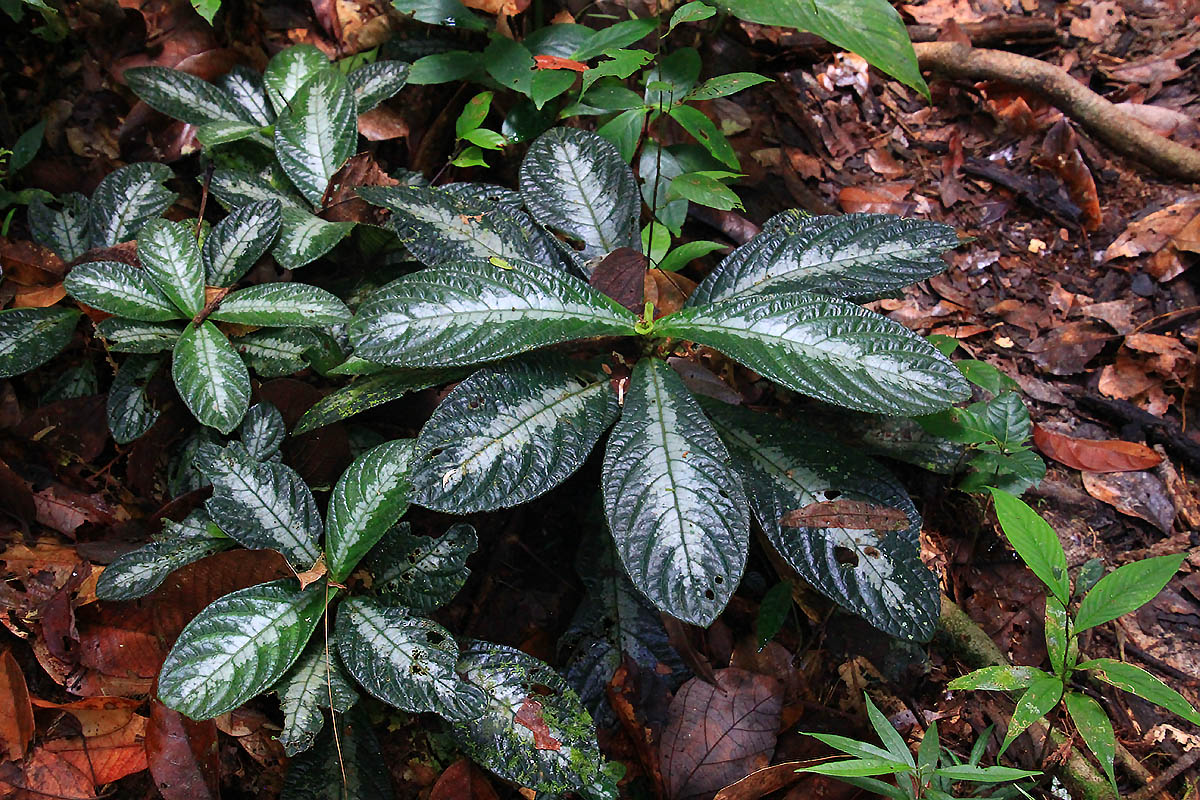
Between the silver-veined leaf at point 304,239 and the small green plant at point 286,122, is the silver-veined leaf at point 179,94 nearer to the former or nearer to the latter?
the small green plant at point 286,122

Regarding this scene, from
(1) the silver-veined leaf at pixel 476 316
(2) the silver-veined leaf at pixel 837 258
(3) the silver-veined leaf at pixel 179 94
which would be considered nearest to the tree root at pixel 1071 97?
(2) the silver-veined leaf at pixel 837 258

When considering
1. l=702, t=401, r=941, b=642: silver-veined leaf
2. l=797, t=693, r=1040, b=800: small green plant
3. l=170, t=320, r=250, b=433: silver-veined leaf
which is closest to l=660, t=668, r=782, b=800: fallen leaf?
l=797, t=693, r=1040, b=800: small green plant

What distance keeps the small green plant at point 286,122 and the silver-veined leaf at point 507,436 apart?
649 mm

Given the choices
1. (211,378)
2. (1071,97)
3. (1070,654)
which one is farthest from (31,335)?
(1071,97)

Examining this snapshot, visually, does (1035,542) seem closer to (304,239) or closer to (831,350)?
(831,350)

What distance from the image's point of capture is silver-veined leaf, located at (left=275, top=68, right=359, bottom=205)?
1.96 m

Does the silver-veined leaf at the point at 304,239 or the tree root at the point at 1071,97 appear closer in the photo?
the silver-veined leaf at the point at 304,239

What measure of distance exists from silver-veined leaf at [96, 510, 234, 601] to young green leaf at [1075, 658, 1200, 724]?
1.81 meters

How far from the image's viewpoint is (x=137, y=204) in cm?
195

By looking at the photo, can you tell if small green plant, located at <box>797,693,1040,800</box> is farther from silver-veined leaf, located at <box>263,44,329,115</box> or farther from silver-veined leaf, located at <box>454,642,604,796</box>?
silver-veined leaf, located at <box>263,44,329,115</box>

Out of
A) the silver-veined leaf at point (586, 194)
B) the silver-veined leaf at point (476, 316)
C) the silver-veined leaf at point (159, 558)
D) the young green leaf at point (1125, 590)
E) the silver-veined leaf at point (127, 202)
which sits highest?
the silver-veined leaf at point (586, 194)

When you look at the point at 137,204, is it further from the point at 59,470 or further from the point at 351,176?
the point at 59,470

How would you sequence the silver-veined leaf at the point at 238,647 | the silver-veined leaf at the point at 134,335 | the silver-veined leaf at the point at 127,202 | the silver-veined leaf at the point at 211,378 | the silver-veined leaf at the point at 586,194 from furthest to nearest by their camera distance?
1. the silver-veined leaf at the point at 127,202
2. the silver-veined leaf at the point at 586,194
3. the silver-veined leaf at the point at 134,335
4. the silver-veined leaf at the point at 211,378
5. the silver-veined leaf at the point at 238,647

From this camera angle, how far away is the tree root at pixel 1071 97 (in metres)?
2.82
